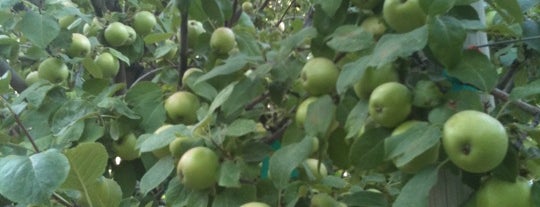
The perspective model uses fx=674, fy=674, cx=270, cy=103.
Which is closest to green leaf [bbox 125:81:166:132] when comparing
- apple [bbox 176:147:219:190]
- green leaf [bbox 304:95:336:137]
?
apple [bbox 176:147:219:190]

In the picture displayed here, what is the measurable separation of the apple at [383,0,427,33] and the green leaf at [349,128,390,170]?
0.18 meters

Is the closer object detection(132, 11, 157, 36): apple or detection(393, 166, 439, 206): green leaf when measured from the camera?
detection(393, 166, 439, 206): green leaf

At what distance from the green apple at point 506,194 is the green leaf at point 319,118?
11.7 inches

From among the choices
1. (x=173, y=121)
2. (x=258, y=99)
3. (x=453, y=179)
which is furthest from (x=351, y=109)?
(x=173, y=121)

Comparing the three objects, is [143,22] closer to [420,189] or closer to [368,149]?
[368,149]

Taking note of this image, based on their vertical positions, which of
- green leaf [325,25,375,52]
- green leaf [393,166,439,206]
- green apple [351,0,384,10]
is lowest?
green leaf [393,166,439,206]

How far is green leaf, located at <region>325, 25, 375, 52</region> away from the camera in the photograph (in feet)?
3.85

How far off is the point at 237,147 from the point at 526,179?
0.59 metres

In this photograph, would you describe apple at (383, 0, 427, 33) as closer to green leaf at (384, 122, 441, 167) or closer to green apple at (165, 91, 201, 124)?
green leaf at (384, 122, 441, 167)

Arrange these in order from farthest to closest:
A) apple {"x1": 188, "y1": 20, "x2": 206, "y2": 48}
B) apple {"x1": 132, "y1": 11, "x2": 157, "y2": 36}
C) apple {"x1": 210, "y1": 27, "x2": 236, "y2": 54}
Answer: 1. apple {"x1": 132, "y1": 11, "x2": 157, "y2": 36}
2. apple {"x1": 188, "y1": 20, "x2": 206, "y2": 48}
3. apple {"x1": 210, "y1": 27, "x2": 236, "y2": 54}

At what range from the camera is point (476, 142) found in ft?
3.09

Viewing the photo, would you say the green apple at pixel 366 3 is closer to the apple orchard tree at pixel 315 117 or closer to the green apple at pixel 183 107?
the apple orchard tree at pixel 315 117

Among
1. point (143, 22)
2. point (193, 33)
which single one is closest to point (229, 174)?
point (193, 33)

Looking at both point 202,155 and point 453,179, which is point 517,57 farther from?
point 202,155
